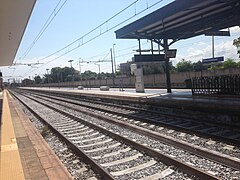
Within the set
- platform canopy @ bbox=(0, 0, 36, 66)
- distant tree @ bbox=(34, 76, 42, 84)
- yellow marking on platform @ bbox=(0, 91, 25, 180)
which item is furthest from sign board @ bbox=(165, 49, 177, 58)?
distant tree @ bbox=(34, 76, 42, 84)

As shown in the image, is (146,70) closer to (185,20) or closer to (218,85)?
(185,20)

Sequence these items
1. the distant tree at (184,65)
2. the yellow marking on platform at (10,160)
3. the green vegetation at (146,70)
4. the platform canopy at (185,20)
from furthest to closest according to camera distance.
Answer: the distant tree at (184,65), the green vegetation at (146,70), the platform canopy at (185,20), the yellow marking on platform at (10,160)

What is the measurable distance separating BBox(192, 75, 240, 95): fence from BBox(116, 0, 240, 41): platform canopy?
3294 mm

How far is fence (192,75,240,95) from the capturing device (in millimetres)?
13781

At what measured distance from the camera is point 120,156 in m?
7.12

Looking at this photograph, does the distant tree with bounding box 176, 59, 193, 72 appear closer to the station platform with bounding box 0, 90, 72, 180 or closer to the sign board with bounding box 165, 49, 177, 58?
the sign board with bounding box 165, 49, 177, 58

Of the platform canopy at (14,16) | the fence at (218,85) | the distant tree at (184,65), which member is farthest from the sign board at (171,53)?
the distant tree at (184,65)

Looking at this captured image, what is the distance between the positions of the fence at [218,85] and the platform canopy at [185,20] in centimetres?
329

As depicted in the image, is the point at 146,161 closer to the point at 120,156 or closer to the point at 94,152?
the point at 120,156

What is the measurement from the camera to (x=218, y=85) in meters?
15.2

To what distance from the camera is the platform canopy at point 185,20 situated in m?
14.3

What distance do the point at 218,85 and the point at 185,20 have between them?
4854 millimetres

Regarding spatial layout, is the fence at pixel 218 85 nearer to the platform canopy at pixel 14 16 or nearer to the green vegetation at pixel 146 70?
the platform canopy at pixel 14 16

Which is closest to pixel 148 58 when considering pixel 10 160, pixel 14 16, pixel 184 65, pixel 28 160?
pixel 14 16
